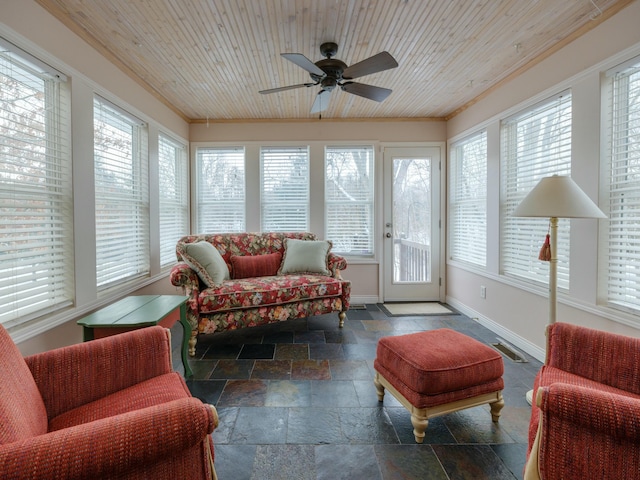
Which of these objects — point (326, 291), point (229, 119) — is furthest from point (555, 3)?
point (229, 119)

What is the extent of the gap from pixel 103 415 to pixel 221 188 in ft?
11.5

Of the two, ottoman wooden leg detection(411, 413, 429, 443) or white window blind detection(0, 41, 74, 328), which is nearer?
ottoman wooden leg detection(411, 413, 429, 443)

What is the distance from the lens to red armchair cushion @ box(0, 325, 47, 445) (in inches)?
33.8

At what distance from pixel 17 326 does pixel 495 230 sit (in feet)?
12.5

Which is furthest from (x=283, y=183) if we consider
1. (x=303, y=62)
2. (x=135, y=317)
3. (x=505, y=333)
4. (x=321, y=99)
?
(x=505, y=333)

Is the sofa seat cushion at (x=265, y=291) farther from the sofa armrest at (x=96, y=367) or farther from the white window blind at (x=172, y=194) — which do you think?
the sofa armrest at (x=96, y=367)

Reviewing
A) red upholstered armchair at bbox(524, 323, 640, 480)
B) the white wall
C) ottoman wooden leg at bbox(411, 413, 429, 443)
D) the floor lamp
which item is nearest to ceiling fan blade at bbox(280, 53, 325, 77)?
the floor lamp

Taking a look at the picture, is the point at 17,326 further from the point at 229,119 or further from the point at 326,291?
the point at 229,119

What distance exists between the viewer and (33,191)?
6.26 feet

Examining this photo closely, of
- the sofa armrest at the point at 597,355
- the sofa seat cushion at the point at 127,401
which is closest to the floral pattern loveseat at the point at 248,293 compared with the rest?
the sofa seat cushion at the point at 127,401

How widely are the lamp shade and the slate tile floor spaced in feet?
3.95

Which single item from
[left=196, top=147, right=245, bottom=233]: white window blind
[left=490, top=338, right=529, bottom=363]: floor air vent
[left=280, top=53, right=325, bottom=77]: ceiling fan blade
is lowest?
[left=490, top=338, right=529, bottom=363]: floor air vent

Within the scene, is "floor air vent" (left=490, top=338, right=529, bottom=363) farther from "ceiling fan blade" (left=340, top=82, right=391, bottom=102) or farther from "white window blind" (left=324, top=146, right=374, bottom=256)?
"ceiling fan blade" (left=340, top=82, right=391, bottom=102)

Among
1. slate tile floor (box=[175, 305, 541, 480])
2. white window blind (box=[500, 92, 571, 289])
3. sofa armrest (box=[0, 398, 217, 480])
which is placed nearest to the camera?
sofa armrest (box=[0, 398, 217, 480])
